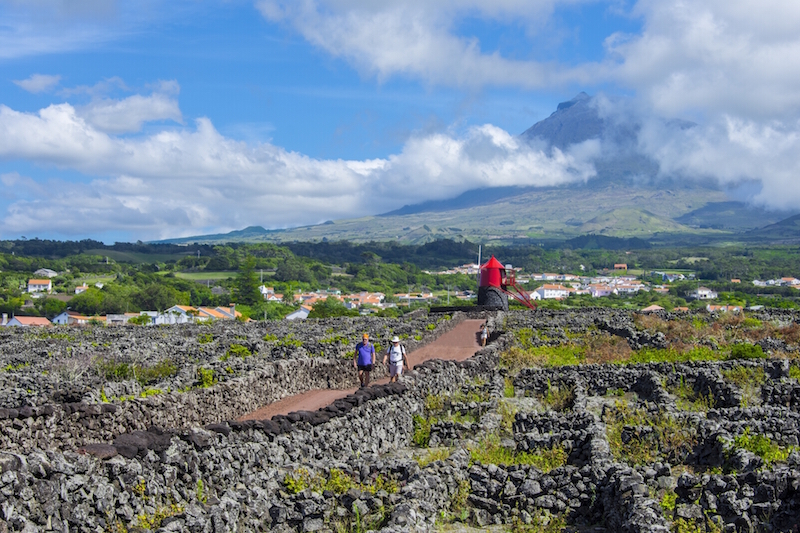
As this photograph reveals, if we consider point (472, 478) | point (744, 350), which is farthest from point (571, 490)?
point (744, 350)

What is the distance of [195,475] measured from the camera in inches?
418

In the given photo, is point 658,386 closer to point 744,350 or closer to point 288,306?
point 744,350

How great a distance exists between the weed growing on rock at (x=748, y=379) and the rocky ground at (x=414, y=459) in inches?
3.2

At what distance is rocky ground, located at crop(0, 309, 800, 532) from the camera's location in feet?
30.3

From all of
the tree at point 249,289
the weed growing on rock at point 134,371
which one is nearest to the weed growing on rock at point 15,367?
the weed growing on rock at point 134,371

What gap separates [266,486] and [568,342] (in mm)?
26407

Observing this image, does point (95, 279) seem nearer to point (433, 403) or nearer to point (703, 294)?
point (703, 294)

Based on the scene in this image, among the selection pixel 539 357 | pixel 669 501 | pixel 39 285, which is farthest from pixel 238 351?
pixel 39 285

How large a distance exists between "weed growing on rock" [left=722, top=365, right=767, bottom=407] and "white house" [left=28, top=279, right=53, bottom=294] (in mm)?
121819

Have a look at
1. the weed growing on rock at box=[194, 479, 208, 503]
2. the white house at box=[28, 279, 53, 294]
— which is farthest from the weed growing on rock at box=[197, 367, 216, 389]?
the white house at box=[28, 279, 53, 294]

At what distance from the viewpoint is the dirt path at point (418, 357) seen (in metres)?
19.2

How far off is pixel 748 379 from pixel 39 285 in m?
129

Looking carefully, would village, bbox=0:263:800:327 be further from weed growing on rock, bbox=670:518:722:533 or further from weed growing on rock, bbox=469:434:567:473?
weed growing on rock, bbox=670:518:722:533

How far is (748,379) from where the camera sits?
2239cm
